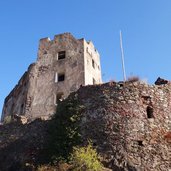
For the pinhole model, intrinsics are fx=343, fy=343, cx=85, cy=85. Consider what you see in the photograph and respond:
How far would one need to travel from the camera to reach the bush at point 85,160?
1356 centimetres

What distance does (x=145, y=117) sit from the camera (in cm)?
1572

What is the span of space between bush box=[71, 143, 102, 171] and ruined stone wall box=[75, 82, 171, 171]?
58cm

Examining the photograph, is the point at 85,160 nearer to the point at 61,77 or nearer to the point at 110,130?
the point at 110,130

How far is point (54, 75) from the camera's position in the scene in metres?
25.1

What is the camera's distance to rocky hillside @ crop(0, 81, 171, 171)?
14547 millimetres

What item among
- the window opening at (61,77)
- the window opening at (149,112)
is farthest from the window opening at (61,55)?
the window opening at (149,112)

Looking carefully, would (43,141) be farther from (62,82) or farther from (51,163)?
(62,82)

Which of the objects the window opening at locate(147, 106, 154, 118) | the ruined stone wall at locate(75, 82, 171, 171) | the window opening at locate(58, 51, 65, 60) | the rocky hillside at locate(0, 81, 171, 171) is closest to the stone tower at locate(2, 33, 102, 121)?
the window opening at locate(58, 51, 65, 60)

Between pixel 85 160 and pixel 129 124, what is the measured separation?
9.35ft

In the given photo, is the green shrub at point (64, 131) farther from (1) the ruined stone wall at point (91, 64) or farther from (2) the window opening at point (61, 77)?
(2) the window opening at point (61, 77)

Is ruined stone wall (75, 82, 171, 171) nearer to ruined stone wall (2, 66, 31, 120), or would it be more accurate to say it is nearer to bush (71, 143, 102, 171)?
bush (71, 143, 102, 171)

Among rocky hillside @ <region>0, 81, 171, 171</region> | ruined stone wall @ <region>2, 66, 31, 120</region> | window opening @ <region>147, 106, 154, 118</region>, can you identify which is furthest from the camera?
ruined stone wall @ <region>2, 66, 31, 120</region>

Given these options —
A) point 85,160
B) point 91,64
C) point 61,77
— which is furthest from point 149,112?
point 91,64

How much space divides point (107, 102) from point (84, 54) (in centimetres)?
984
